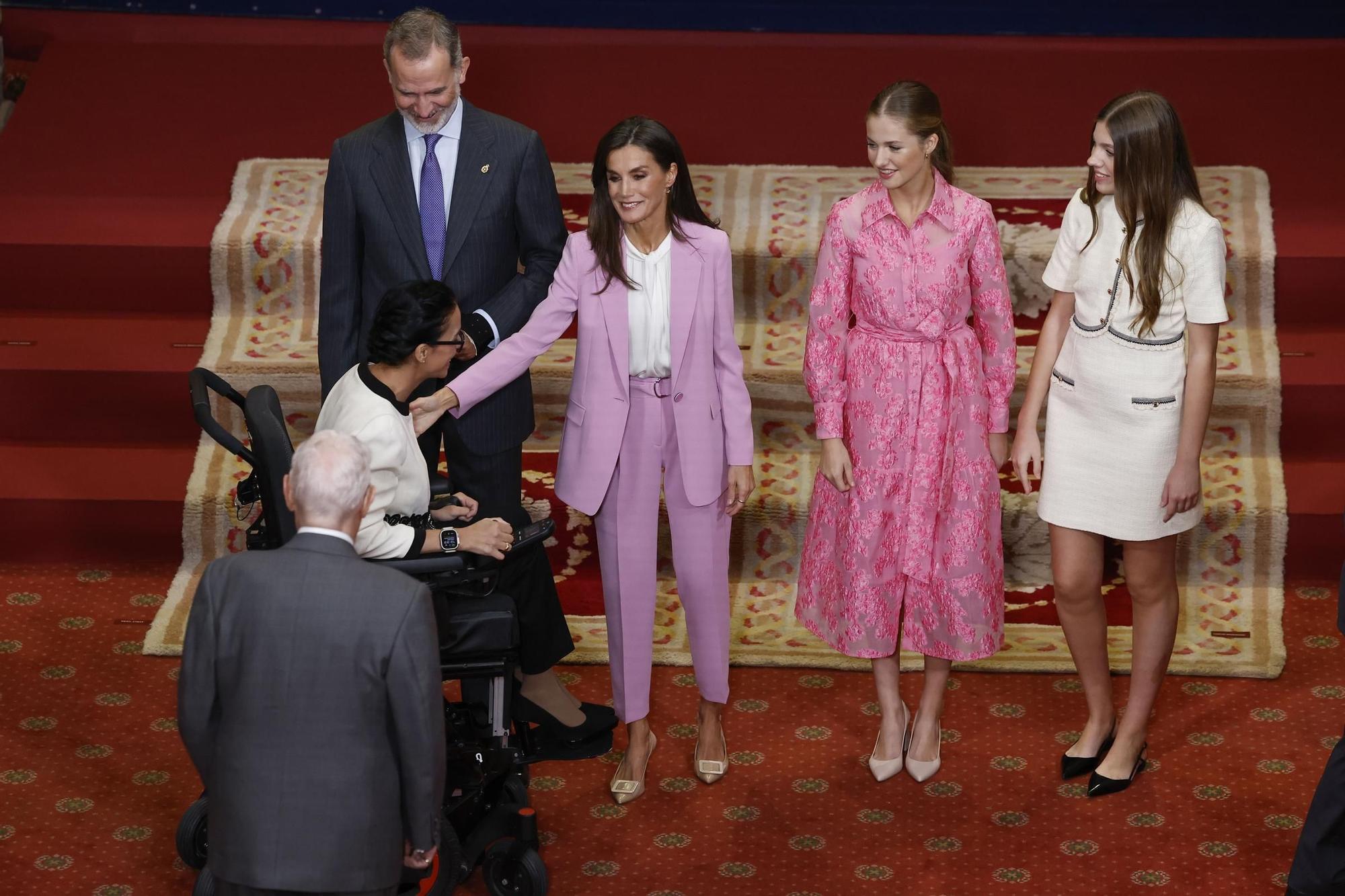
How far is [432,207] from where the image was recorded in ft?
13.8

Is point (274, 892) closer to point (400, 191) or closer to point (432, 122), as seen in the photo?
point (400, 191)

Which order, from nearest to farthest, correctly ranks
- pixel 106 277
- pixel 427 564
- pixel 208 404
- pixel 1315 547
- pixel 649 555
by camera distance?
pixel 427 564, pixel 208 404, pixel 649 555, pixel 1315 547, pixel 106 277

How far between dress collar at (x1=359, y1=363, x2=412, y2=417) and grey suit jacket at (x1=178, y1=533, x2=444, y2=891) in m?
0.76

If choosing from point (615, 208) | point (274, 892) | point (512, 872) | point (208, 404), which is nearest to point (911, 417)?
point (615, 208)

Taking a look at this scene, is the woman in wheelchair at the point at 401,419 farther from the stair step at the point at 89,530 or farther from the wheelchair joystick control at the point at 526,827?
the stair step at the point at 89,530

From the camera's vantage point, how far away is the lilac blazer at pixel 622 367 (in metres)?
4.09

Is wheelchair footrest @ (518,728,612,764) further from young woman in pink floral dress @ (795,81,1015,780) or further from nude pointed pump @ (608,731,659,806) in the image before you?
young woman in pink floral dress @ (795,81,1015,780)

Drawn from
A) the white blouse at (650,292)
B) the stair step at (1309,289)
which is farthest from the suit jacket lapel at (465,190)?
the stair step at (1309,289)

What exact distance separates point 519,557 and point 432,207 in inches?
35.3

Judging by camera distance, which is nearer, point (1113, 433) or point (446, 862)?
point (446, 862)

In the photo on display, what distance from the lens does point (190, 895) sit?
4.05 m

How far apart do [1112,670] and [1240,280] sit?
66.6 inches

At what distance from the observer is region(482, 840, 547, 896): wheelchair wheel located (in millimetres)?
3932

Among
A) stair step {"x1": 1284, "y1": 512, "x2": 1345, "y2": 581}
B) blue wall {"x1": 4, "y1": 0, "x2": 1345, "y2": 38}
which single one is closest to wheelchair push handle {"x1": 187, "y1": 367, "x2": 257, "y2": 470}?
stair step {"x1": 1284, "y1": 512, "x2": 1345, "y2": 581}
